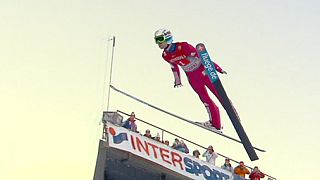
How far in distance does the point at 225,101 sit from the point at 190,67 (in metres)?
1.90

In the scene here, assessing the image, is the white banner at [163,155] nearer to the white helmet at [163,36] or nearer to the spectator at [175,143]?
the spectator at [175,143]

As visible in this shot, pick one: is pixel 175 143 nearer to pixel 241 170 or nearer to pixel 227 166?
pixel 227 166

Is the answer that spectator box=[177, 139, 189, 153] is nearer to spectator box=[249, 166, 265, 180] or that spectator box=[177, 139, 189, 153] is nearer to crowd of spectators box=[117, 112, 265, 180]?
crowd of spectators box=[117, 112, 265, 180]

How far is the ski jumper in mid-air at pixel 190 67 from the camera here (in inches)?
934

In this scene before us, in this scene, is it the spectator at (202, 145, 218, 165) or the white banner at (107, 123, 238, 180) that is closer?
the white banner at (107, 123, 238, 180)

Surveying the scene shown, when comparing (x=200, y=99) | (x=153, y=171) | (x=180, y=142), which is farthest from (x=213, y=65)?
(x=153, y=171)

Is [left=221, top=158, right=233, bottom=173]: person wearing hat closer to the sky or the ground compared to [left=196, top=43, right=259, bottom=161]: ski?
closer to the ground

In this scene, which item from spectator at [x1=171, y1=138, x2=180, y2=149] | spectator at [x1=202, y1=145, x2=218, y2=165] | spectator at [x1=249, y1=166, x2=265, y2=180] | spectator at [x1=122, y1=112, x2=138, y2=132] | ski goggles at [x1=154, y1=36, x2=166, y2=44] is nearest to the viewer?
spectator at [x1=122, y1=112, x2=138, y2=132]

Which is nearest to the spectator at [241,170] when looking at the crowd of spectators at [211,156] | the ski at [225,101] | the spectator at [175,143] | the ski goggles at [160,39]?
the crowd of spectators at [211,156]

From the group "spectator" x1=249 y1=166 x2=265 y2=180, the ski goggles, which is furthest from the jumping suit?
"spectator" x1=249 y1=166 x2=265 y2=180

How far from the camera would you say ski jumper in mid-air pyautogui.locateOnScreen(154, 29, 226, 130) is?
23.7 metres

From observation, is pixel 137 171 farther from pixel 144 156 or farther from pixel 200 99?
pixel 200 99

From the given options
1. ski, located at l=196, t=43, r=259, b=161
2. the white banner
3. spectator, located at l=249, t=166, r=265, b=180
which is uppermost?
ski, located at l=196, t=43, r=259, b=161

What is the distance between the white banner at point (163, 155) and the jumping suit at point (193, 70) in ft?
8.59
